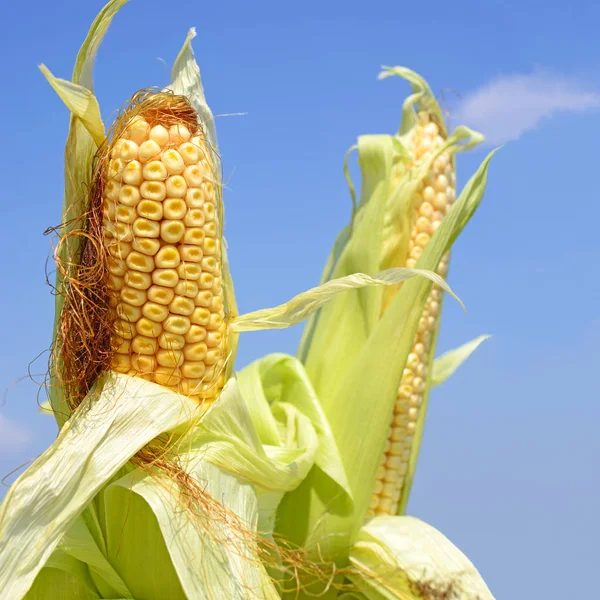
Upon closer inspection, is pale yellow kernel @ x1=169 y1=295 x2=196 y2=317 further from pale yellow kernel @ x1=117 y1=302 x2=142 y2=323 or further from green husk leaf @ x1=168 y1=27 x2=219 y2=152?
green husk leaf @ x1=168 y1=27 x2=219 y2=152

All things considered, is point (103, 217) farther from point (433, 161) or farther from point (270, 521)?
point (433, 161)

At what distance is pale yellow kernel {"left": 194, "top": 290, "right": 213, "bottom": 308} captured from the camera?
2.21m

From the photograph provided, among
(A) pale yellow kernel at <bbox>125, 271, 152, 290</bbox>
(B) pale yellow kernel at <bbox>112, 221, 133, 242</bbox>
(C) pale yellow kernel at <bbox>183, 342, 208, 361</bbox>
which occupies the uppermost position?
(B) pale yellow kernel at <bbox>112, 221, 133, 242</bbox>

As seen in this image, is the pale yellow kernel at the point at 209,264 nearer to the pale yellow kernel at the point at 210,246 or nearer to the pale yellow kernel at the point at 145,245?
the pale yellow kernel at the point at 210,246

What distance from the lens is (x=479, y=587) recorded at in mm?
2715

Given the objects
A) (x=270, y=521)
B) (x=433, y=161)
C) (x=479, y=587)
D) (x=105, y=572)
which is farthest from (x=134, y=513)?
(x=433, y=161)

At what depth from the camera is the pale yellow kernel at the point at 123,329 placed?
219cm

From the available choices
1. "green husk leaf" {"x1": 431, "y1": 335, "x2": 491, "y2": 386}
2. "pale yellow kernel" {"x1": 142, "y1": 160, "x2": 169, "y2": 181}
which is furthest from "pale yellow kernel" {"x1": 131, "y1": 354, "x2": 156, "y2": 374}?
"green husk leaf" {"x1": 431, "y1": 335, "x2": 491, "y2": 386}

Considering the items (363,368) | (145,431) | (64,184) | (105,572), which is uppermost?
(64,184)

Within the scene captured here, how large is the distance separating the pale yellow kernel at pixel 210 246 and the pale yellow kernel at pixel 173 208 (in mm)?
101

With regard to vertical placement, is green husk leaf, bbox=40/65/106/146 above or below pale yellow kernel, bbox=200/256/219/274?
above

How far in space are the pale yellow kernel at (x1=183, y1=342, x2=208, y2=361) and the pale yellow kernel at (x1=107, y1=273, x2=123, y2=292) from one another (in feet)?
0.73

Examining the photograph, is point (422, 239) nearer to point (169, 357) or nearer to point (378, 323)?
point (378, 323)

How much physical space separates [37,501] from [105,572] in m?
0.39
